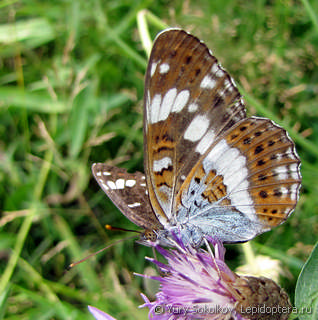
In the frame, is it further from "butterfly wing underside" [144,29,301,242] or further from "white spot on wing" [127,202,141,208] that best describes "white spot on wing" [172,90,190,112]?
"white spot on wing" [127,202,141,208]

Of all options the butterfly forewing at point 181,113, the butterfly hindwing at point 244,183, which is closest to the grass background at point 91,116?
the butterfly hindwing at point 244,183

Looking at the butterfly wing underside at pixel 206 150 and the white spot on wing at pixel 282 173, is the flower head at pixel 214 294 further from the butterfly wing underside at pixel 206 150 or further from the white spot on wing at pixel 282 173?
the white spot on wing at pixel 282 173

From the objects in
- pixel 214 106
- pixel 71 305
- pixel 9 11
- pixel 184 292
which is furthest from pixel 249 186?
pixel 9 11

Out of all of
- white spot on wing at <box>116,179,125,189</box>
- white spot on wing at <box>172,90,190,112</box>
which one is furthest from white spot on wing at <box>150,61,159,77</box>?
white spot on wing at <box>116,179,125,189</box>

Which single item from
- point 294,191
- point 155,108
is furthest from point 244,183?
point 155,108

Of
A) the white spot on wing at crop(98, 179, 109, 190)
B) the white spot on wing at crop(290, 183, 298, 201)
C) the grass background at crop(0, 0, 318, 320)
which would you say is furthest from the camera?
the grass background at crop(0, 0, 318, 320)

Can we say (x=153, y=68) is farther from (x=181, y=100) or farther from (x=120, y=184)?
(x=120, y=184)

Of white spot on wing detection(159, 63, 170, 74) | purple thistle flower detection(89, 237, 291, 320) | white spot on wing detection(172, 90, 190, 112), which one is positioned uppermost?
white spot on wing detection(159, 63, 170, 74)
